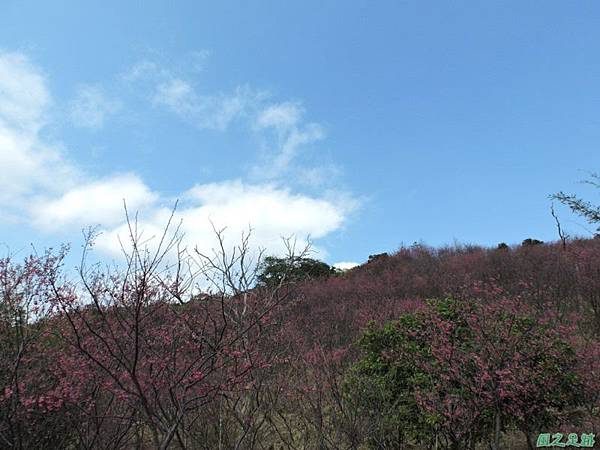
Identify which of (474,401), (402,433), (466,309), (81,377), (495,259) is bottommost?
(402,433)

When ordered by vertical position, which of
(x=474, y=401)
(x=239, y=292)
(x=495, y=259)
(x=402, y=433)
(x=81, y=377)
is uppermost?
(x=495, y=259)

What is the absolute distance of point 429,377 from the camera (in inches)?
200

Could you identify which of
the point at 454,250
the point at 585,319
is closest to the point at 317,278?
the point at 454,250

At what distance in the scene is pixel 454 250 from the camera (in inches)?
886

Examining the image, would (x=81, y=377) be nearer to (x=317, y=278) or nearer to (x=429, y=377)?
(x=429, y=377)

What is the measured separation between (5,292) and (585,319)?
37.1ft

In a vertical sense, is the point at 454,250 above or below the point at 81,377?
above

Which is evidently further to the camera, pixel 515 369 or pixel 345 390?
pixel 345 390

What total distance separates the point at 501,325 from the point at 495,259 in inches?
528

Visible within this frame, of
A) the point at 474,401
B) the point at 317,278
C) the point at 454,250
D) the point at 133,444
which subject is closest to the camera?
the point at 474,401

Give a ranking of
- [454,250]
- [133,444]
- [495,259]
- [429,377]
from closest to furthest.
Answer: [429,377] < [133,444] < [495,259] < [454,250]

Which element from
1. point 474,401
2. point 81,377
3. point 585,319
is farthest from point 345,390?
point 585,319

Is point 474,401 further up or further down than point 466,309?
further down

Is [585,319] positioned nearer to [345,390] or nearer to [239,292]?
[345,390]
